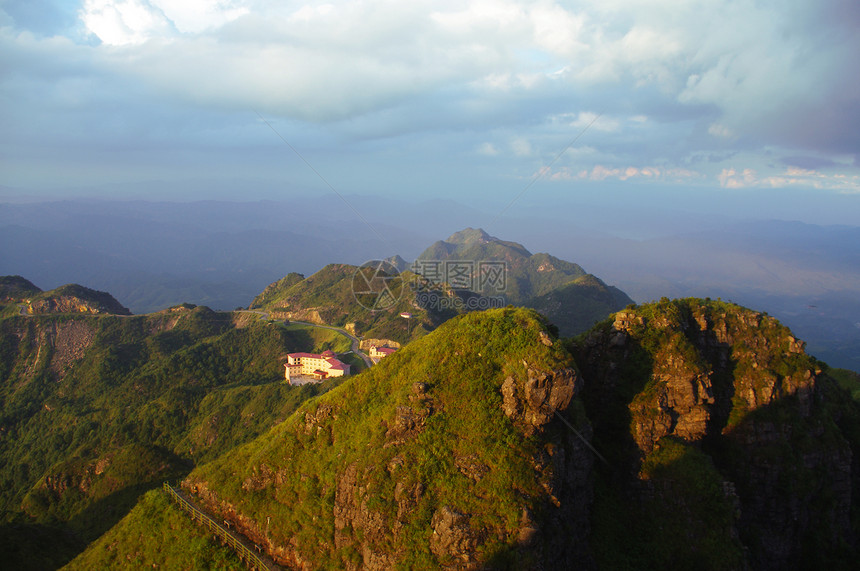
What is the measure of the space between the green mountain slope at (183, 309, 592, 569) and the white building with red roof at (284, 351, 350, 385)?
40.6m

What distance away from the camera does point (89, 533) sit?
36.7 metres

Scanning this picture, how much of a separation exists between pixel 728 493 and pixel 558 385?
445 inches

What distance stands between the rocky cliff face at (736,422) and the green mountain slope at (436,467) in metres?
4.66

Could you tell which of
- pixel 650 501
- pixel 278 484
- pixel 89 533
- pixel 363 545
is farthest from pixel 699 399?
pixel 89 533

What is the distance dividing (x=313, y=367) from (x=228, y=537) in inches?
1821

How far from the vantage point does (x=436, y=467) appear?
21.4 metres

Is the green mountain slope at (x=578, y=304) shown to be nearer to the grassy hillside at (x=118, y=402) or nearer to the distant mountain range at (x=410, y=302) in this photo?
the distant mountain range at (x=410, y=302)

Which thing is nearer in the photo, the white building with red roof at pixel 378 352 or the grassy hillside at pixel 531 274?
the white building with red roof at pixel 378 352

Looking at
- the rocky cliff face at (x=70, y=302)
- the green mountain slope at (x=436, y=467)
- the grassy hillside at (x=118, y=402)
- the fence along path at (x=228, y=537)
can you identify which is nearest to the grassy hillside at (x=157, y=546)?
the fence along path at (x=228, y=537)

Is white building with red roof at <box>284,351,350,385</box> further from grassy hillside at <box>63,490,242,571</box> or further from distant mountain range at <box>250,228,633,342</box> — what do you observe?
grassy hillside at <box>63,490,242,571</box>

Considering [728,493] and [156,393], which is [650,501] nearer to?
[728,493]

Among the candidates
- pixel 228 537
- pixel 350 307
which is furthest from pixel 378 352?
pixel 228 537

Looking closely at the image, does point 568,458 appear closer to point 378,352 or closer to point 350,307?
point 378,352

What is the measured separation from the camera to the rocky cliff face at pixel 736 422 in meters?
26.0
